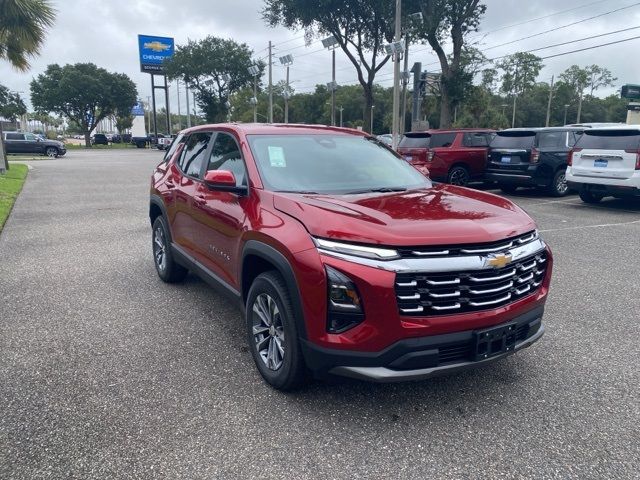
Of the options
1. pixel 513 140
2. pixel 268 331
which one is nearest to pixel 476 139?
pixel 513 140

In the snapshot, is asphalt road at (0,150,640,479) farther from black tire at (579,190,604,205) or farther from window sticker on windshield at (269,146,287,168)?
black tire at (579,190,604,205)

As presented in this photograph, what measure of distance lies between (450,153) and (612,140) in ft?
12.6

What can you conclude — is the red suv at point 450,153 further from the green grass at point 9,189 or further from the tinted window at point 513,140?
the green grass at point 9,189

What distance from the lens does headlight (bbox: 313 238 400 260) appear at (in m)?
2.80

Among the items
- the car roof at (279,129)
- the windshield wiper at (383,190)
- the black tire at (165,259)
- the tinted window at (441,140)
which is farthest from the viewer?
the tinted window at (441,140)

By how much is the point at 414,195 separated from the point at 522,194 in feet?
38.3

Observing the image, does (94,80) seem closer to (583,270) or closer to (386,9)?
(386,9)

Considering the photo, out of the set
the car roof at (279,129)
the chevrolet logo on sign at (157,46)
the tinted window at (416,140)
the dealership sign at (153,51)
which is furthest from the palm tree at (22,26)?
the chevrolet logo on sign at (157,46)

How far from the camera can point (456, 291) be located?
285cm

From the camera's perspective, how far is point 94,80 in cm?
6050

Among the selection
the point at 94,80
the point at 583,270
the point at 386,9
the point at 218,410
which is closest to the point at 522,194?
the point at 583,270

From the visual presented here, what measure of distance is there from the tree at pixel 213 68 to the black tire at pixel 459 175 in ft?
151

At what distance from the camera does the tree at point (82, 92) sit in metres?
60.0

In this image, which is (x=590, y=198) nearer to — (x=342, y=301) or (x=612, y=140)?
(x=612, y=140)
